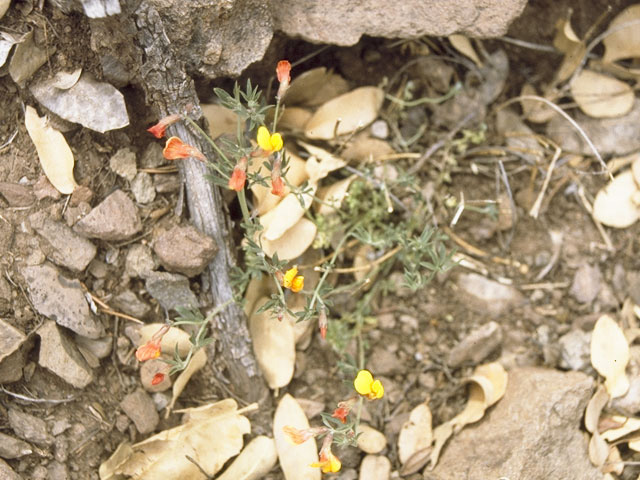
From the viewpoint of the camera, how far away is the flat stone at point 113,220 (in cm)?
199

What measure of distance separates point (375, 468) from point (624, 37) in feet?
5.88

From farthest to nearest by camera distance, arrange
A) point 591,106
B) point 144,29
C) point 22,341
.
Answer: point 591,106, point 22,341, point 144,29

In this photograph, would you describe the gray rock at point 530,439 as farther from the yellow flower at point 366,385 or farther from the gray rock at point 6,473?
the gray rock at point 6,473

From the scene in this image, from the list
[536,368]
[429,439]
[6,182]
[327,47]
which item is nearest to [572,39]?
[327,47]

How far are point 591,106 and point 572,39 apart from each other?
0.92ft

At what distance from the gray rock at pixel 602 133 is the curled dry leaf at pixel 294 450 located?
56.1 inches

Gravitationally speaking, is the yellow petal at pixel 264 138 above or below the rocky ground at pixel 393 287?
above

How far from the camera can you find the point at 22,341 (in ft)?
6.19

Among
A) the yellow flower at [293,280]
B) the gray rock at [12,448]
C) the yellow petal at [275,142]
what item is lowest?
the gray rock at [12,448]

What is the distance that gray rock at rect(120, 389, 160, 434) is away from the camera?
2.07 meters

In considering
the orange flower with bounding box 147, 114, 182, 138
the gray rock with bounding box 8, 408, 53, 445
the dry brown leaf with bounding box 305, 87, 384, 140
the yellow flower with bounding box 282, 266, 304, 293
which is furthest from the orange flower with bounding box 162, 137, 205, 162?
the gray rock with bounding box 8, 408, 53, 445

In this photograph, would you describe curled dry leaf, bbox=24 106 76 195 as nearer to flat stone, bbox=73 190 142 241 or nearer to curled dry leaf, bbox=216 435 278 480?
flat stone, bbox=73 190 142 241

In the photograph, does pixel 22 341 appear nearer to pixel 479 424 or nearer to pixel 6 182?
pixel 6 182

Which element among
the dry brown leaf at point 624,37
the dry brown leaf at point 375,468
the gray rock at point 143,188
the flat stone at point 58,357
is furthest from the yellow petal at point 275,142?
the dry brown leaf at point 624,37
